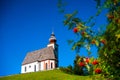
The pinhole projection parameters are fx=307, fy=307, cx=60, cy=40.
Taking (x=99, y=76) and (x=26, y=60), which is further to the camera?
(x=26, y=60)

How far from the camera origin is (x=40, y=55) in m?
124

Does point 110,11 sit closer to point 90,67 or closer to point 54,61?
point 90,67

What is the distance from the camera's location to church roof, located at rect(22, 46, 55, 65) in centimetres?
12088

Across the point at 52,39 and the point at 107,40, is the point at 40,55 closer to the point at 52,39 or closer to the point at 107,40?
the point at 52,39

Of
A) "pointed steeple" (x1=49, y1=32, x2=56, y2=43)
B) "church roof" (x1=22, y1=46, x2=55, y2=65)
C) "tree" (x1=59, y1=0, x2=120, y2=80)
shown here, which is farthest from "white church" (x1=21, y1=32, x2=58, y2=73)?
"tree" (x1=59, y1=0, x2=120, y2=80)

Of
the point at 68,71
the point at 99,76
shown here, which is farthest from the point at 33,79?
the point at 99,76

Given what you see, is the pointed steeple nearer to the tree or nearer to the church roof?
the church roof

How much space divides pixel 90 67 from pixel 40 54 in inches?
Result: 4565

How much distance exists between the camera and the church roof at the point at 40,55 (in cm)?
12088

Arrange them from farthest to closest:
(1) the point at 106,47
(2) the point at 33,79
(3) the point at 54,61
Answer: (3) the point at 54,61
(2) the point at 33,79
(1) the point at 106,47

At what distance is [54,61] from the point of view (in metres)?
120

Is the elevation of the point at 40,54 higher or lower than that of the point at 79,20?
higher

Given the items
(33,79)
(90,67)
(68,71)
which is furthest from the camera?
(68,71)

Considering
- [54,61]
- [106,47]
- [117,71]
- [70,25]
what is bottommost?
[117,71]
